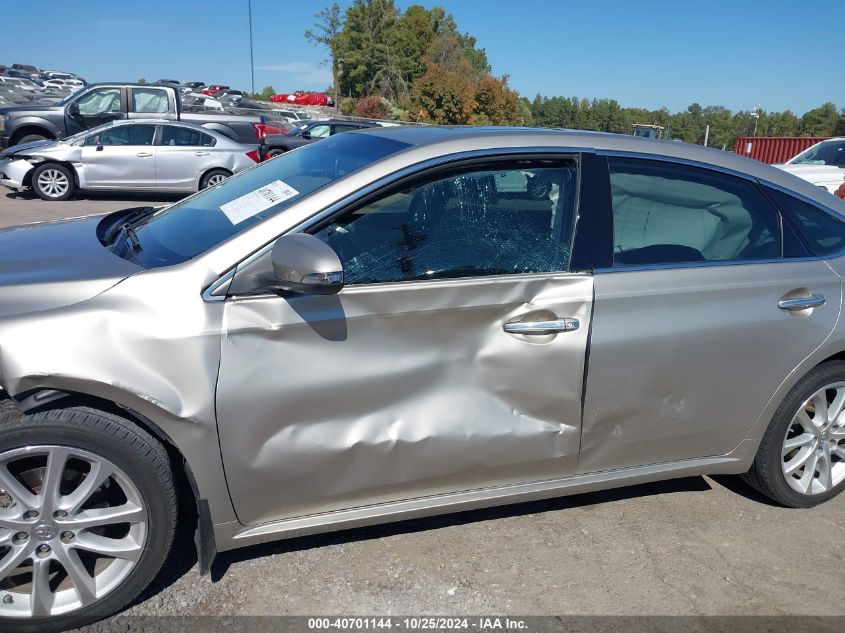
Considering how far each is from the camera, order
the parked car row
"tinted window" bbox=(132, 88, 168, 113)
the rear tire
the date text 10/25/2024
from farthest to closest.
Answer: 1. the parked car row
2. "tinted window" bbox=(132, 88, 168, 113)
3. the rear tire
4. the date text 10/25/2024

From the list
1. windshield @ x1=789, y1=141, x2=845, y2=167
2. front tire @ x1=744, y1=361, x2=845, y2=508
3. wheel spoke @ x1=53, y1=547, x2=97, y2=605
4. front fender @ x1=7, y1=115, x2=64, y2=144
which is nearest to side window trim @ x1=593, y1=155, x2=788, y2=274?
front tire @ x1=744, y1=361, x2=845, y2=508

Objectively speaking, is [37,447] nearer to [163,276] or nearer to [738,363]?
[163,276]

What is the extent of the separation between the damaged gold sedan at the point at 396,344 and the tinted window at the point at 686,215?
13 millimetres

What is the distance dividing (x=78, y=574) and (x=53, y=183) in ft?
38.1

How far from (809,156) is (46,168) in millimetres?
13230

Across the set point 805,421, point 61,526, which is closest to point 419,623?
point 61,526

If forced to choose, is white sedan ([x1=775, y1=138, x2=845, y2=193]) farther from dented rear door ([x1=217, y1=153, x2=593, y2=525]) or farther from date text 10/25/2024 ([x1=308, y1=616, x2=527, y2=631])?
date text 10/25/2024 ([x1=308, y1=616, x2=527, y2=631])

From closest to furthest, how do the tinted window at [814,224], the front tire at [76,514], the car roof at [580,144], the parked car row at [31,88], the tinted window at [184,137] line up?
the front tire at [76,514] → the car roof at [580,144] → the tinted window at [814,224] → the tinted window at [184,137] → the parked car row at [31,88]

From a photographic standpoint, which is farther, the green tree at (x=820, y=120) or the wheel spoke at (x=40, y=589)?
the green tree at (x=820, y=120)

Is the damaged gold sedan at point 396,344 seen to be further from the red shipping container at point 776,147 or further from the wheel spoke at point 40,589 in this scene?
the red shipping container at point 776,147

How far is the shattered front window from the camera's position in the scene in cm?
263

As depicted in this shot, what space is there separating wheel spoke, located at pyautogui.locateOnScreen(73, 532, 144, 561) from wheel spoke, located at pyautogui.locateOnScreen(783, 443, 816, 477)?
9.35 feet

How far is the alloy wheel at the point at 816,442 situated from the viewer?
11.2 feet

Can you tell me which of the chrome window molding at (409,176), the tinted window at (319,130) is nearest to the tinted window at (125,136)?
the tinted window at (319,130)
